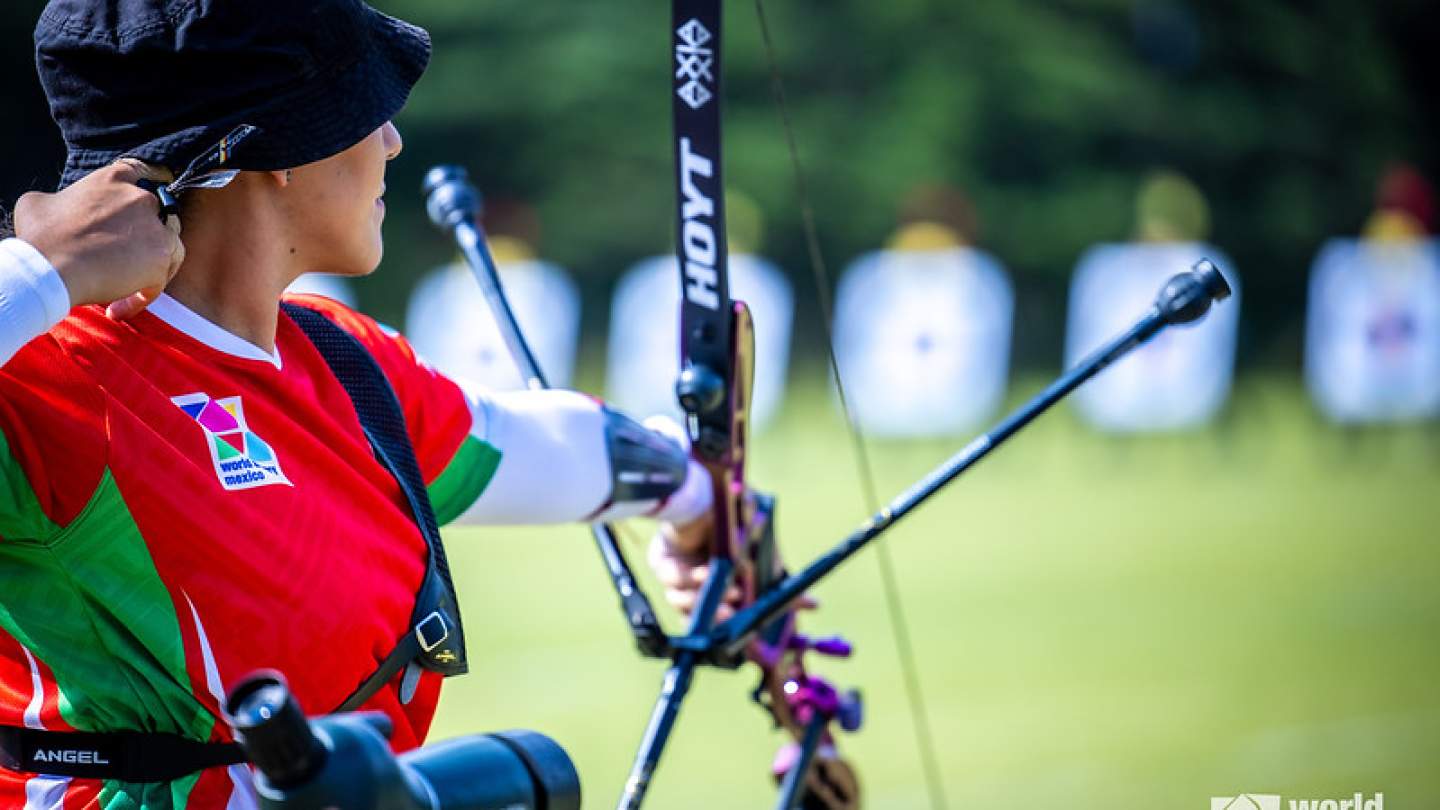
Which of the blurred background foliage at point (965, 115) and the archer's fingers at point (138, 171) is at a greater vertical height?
the blurred background foliage at point (965, 115)

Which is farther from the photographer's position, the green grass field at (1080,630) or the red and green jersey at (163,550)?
the green grass field at (1080,630)

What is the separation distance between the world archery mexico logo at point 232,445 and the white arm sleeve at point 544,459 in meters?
0.47

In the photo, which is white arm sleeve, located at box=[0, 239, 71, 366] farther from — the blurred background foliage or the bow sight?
the blurred background foliage

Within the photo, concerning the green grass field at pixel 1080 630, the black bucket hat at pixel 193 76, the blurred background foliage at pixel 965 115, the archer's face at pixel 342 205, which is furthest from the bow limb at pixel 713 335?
the blurred background foliage at pixel 965 115

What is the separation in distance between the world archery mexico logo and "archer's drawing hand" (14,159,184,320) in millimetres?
121

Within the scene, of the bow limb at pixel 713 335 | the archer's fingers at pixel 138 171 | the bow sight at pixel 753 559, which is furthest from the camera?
the bow limb at pixel 713 335

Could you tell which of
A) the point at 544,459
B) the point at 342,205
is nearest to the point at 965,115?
the point at 544,459

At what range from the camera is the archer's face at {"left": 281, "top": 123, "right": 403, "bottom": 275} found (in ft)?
5.77

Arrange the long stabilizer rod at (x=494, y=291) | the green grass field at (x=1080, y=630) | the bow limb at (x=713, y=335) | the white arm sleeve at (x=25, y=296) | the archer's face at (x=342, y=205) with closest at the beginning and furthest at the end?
the white arm sleeve at (x=25, y=296) < the archer's face at (x=342, y=205) < the bow limb at (x=713, y=335) < the long stabilizer rod at (x=494, y=291) < the green grass field at (x=1080, y=630)

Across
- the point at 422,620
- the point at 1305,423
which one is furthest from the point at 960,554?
the point at 422,620

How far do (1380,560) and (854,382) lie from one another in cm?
369

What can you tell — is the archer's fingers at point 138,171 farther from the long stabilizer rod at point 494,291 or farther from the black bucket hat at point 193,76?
the long stabilizer rod at point 494,291

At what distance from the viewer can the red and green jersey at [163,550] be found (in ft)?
5.00

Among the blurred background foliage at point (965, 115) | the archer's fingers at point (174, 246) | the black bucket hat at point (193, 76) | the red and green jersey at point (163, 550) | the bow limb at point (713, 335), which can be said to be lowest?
the red and green jersey at point (163, 550)
